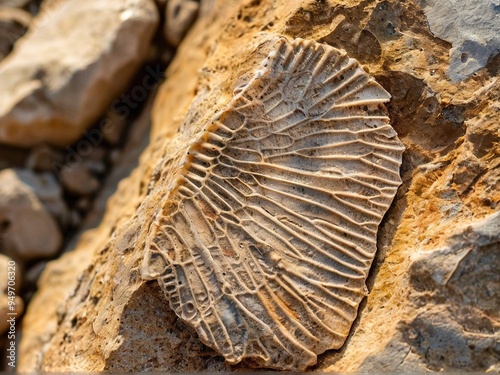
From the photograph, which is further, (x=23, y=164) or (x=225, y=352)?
(x=23, y=164)

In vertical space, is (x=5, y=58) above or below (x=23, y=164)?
above

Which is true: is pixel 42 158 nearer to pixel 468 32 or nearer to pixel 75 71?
pixel 75 71

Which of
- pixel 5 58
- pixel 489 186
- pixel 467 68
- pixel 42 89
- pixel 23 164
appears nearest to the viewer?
pixel 489 186

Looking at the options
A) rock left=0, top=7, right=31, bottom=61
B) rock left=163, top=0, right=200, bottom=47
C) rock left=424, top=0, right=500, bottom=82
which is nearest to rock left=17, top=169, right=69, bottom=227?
rock left=0, top=7, right=31, bottom=61

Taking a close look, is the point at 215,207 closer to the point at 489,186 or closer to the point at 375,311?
the point at 375,311

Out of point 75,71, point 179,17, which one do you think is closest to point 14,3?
point 75,71

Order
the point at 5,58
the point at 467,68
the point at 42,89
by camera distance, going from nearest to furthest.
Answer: the point at 467,68 → the point at 42,89 → the point at 5,58

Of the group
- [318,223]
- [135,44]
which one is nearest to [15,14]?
[135,44]
